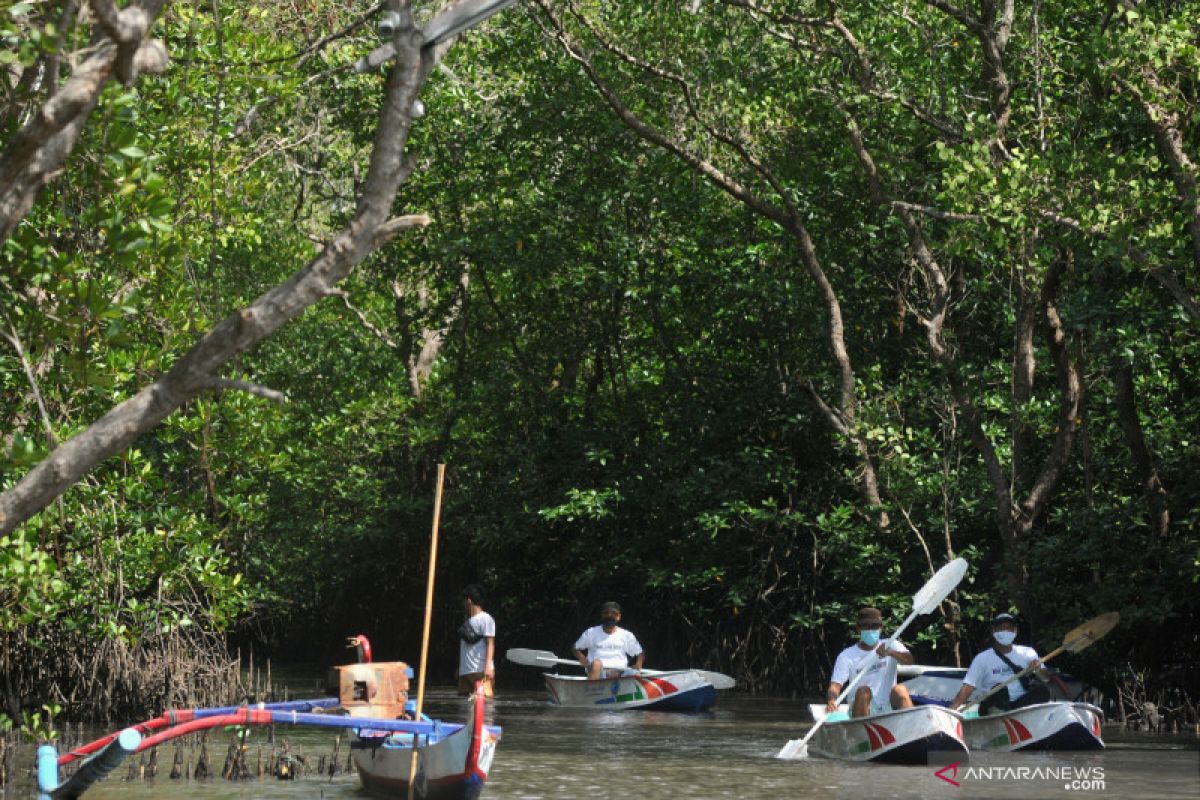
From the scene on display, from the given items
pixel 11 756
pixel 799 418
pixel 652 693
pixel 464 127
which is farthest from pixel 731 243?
pixel 11 756

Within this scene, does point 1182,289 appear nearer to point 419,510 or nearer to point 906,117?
point 906,117

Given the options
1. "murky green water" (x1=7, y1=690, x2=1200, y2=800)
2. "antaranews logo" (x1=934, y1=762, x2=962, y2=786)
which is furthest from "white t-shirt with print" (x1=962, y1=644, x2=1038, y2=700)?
"antaranews logo" (x1=934, y1=762, x2=962, y2=786)

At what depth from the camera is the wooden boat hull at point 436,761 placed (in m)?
9.97

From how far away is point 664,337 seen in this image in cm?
2308

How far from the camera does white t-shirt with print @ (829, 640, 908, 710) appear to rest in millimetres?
13453

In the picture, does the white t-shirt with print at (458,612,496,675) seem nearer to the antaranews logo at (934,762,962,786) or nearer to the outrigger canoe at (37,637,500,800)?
the outrigger canoe at (37,637,500,800)

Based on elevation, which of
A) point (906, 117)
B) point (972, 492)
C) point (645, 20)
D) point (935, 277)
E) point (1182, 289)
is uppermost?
point (645, 20)

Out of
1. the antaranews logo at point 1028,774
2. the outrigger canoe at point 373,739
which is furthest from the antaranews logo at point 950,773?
the outrigger canoe at point 373,739

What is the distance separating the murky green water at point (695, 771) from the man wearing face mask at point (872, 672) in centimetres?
59

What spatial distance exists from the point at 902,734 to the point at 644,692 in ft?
20.9

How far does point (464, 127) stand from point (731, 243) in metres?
4.47

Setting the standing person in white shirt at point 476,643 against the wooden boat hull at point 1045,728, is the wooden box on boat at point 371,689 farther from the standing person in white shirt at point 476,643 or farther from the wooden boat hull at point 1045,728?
the wooden boat hull at point 1045,728

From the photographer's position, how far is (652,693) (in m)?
18.8

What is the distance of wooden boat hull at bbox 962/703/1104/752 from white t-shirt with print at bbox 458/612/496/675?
4334mm
